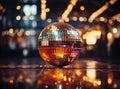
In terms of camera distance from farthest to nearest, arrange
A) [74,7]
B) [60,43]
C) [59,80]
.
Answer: [74,7]
[60,43]
[59,80]

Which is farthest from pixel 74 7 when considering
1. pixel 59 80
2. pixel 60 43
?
pixel 59 80

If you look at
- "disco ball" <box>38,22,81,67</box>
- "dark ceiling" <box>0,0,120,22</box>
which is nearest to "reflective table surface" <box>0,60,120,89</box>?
"disco ball" <box>38,22,81,67</box>

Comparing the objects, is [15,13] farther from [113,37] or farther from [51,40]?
→ [51,40]

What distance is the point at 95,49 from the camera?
26.5 metres

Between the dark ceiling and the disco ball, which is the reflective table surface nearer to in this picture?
the disco ball

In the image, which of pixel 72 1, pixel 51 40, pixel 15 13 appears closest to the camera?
pixel 51 40

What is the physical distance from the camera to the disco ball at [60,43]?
6516 mm

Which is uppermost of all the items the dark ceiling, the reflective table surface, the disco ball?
the dark ceiling

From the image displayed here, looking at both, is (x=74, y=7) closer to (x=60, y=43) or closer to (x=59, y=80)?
(x=60, y=43)

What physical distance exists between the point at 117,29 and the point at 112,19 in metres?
0.86

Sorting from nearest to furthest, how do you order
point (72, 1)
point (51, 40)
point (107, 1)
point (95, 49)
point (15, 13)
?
point (51, 40), point (107, 1), point (72, 1), point (15, 13), point (95, 49)

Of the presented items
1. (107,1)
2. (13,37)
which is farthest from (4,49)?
Result: (107,1)

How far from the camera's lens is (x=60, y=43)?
21.5 ft

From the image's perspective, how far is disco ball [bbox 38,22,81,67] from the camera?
6.52 metres
